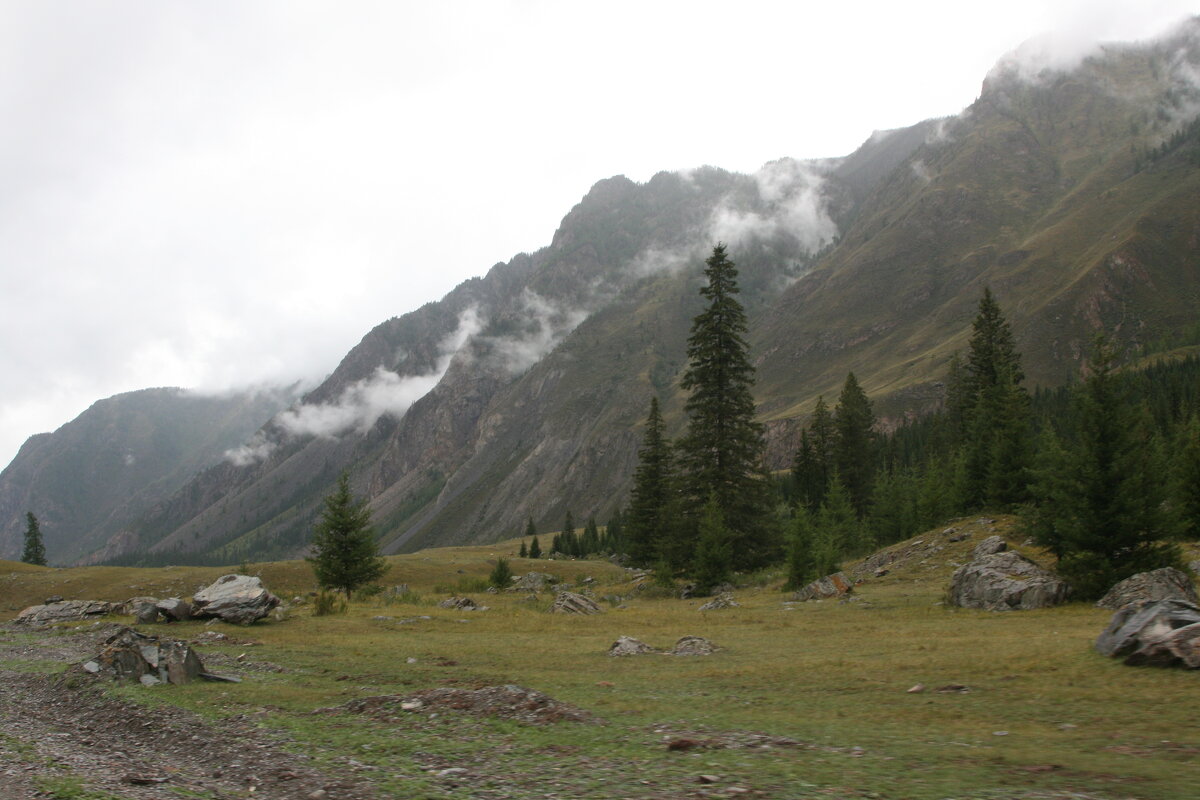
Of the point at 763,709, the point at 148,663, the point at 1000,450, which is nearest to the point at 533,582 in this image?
the point at 1000,450

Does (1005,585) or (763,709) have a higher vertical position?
(763,709)

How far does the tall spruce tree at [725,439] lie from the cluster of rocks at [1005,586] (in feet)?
62.8

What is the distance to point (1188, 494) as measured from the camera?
28844mm

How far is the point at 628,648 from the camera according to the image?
56.1ft

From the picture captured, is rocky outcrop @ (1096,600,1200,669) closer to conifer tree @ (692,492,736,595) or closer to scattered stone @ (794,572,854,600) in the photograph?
scattered stone @ (794,572,854,600)

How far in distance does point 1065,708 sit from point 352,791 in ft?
30.9

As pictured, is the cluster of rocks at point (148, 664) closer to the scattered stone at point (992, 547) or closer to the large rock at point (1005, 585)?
the large rock at point (1005, 585)

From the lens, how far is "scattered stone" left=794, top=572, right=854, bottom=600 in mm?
28109

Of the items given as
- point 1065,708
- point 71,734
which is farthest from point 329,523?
point 1065,708

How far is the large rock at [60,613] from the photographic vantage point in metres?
28.4

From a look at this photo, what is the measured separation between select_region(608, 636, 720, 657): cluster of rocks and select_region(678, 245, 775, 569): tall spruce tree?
24803mm

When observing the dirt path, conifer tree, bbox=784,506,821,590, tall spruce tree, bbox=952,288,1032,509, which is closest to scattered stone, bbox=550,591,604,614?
conifer tree, bbox=784,506,821,590

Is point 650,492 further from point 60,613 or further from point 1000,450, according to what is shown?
point 60,613

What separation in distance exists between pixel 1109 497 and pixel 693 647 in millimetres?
14884
